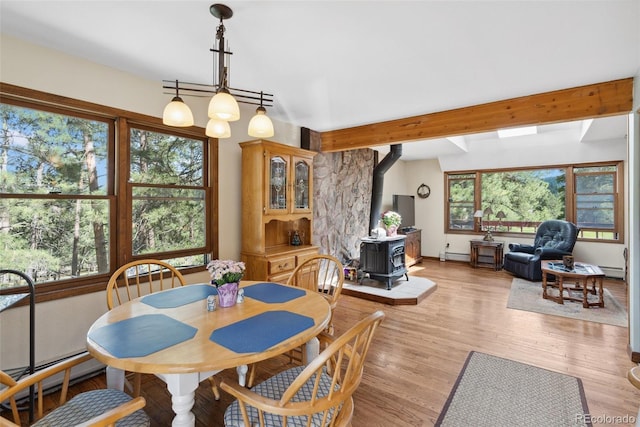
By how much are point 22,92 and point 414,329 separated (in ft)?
13.3

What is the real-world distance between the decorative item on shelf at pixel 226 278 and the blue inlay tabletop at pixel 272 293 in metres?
0.21

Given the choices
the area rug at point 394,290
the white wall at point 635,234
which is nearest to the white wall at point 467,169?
the area rug at point 394,290

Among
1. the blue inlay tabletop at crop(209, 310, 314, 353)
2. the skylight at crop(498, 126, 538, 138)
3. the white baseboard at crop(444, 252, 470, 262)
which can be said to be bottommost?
the white baseboard at crop(444, 252, 470, 262)

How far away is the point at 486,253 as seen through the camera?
6633mm

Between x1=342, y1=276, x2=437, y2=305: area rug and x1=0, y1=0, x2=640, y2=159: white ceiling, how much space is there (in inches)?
107

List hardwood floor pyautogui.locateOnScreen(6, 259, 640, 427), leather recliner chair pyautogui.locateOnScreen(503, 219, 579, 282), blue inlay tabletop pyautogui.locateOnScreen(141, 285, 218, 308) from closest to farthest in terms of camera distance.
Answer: blue inlay tabletop pyautogui.locateOnScreen(141, 285, 218, 308)
hardwood floor pyautogui.locateOnScreen(6, 259, 640, 427)
leather recliner chair pyautogui.locateOnScreen(503, 219, 579, 282)

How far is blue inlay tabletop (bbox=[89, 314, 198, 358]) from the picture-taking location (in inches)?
51.4

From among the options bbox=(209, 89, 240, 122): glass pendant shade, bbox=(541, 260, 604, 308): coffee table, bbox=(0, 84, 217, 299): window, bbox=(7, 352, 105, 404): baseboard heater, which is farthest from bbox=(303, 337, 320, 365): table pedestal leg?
bbox=(541, 260, 604, 308): coffee table

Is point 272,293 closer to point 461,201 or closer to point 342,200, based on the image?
point 342,200

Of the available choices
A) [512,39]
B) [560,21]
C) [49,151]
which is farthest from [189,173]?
[560,21]

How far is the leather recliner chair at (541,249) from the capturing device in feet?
17.3

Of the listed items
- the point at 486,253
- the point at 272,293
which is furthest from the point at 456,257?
the point at 272,293

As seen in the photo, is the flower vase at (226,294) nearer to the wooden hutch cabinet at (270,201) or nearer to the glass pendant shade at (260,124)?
the glass pendant shade at (260,124)

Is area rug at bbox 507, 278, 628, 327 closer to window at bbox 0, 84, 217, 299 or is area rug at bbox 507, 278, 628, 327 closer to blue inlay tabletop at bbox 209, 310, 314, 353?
blue inlay tabletop at bbox 209, 310, 314, 353
